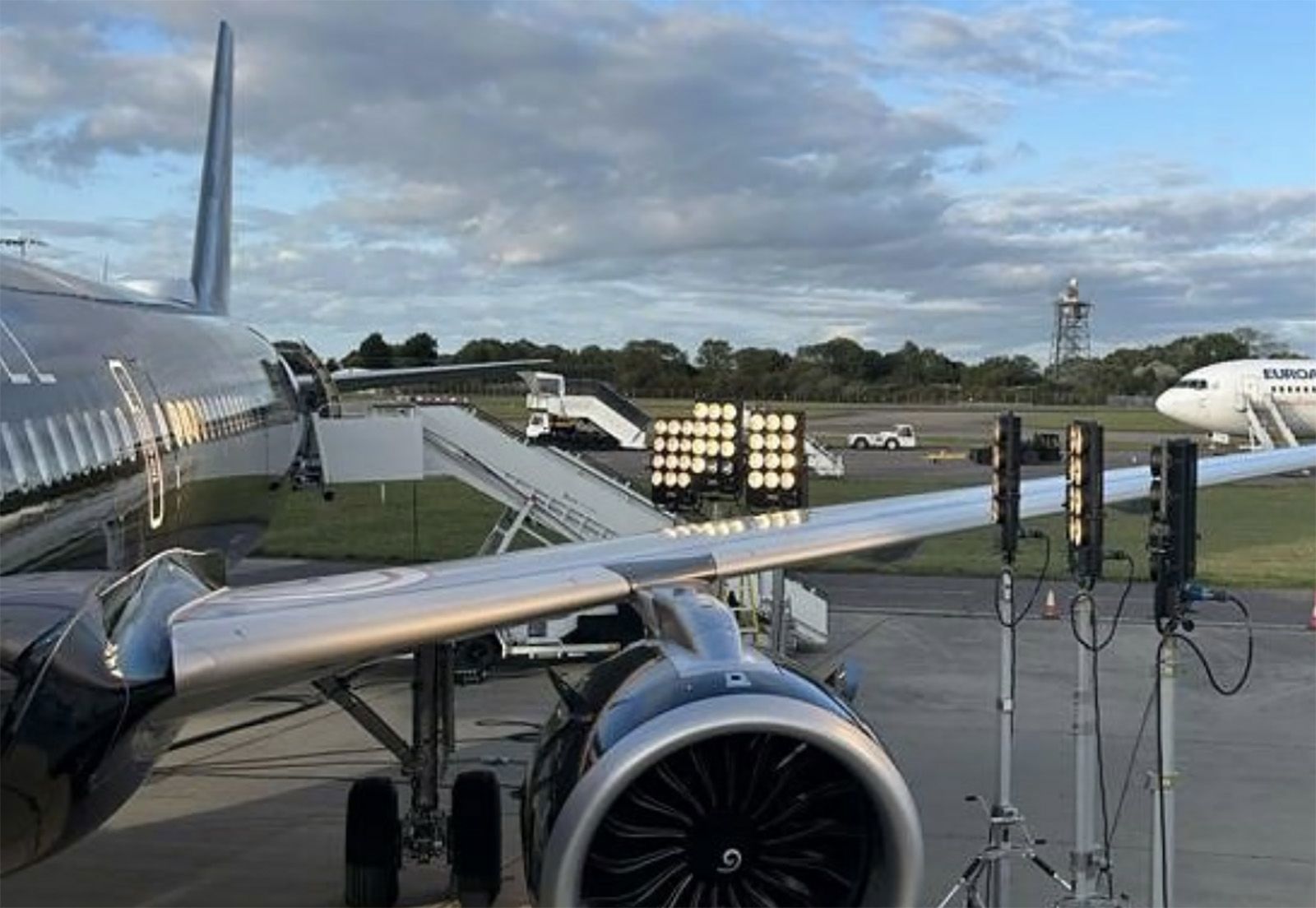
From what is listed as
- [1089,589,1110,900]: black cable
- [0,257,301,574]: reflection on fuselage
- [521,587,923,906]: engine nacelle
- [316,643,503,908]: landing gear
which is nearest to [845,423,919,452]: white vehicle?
[1089,589,1110,900]: black cable

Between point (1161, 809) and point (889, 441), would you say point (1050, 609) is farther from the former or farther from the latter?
point (889, 441)

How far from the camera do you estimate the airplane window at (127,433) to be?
7434 millimetres

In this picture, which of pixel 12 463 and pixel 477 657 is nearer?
pixel 12 463

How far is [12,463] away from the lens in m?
5.20

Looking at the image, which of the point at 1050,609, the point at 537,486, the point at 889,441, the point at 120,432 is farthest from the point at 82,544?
the point at 889,441

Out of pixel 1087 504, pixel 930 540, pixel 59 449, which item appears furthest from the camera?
pixel 930 540

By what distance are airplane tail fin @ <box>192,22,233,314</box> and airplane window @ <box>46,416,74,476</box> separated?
Answer: 11.7 metres

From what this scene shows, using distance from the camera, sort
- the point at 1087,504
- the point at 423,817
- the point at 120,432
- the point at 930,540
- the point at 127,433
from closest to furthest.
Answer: the point at 120,432 → the point at 127,433 → the point at 1087,504 → the point at 423,817 → the point at 930,540

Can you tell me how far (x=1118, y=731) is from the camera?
1388 cm

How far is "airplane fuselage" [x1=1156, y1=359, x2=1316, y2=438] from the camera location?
180ft

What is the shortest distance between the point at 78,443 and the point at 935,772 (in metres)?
7.96

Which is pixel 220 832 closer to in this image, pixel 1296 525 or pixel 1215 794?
pixel 1215 794

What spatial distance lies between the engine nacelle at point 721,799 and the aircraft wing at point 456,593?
2.73 feet

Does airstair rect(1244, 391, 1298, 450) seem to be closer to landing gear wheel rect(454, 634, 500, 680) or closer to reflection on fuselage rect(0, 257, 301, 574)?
landing gear wheel rect(454, 634, 500, 680)
